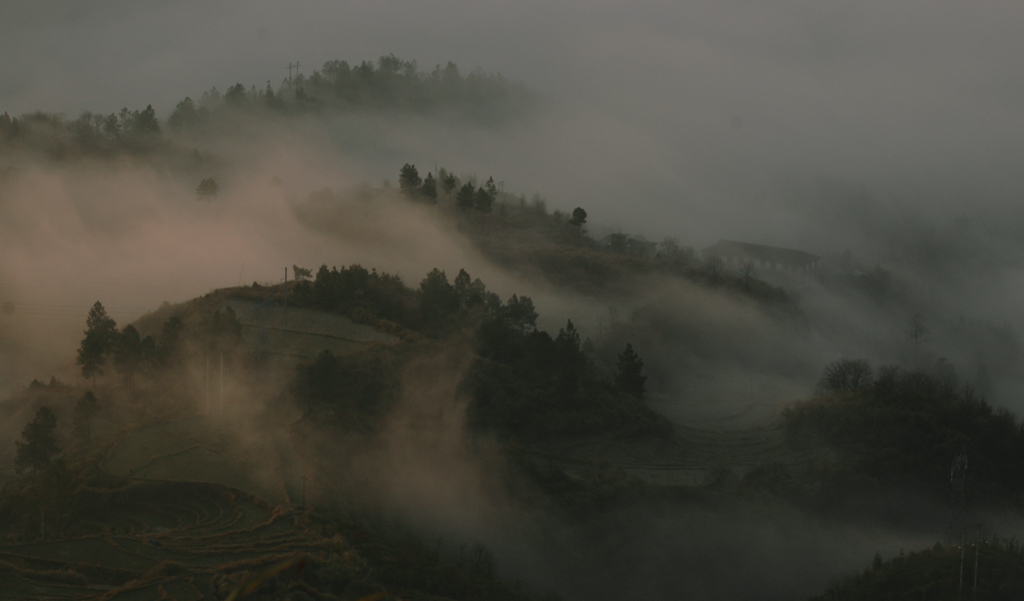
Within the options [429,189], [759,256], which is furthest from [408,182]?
[759,256]

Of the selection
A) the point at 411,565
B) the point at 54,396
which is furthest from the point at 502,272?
the point at 411,565

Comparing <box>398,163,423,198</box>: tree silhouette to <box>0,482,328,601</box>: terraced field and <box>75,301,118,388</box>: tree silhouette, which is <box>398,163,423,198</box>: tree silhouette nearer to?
<box>75,301,118,388</box>: tree silhouette

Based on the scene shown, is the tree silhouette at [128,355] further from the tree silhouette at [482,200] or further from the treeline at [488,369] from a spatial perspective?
the tree silhouette at [482,200]

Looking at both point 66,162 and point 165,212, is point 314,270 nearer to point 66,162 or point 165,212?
point 165,212

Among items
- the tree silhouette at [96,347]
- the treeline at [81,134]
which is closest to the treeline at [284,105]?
the treeline at [81,134]

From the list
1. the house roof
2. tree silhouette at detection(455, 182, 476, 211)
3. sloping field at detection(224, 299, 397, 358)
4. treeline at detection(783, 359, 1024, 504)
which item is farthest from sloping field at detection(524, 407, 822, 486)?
the house roof

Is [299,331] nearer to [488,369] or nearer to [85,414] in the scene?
[488,369]
